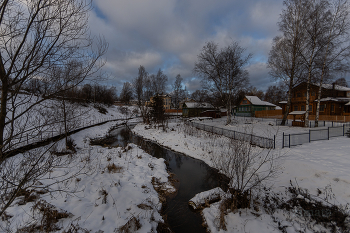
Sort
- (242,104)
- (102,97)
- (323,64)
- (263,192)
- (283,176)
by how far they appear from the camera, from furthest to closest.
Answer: (102,97), (242,104), (323,64), (283,176), (263,192)

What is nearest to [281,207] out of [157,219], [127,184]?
[157,219]

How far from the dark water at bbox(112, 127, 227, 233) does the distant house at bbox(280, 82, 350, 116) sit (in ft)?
83.6

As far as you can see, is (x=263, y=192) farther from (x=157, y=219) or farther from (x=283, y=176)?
(x=157, y=219)

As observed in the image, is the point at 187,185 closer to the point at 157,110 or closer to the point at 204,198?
the point at 204,198

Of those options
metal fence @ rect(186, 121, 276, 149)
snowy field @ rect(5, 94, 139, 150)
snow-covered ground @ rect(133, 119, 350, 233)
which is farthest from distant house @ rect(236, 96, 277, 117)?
snowy field @ rect(5, 94, 139, 150)

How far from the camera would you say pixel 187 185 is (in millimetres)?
7691

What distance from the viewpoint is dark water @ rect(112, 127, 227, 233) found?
5277mm

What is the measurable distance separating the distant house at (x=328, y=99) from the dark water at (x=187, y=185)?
83.6ft

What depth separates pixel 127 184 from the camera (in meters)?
6.50

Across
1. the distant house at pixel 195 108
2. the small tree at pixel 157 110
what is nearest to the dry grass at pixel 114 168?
the small tree at pixel 157 110

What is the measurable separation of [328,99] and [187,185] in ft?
97.9

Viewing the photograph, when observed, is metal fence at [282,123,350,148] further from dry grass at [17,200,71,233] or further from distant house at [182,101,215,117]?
distant house at [182,101,215,117]

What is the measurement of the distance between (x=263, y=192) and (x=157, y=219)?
13.1 ft

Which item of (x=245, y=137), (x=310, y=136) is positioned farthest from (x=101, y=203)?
(x=310, y=136)
